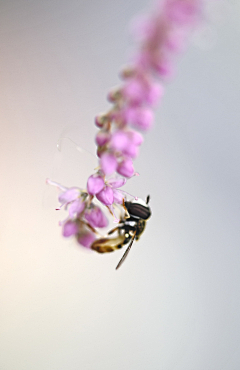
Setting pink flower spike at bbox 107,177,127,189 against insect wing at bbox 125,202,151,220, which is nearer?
pink flower spike at bbox 107,177,127,189

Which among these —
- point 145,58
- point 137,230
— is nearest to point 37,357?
point 137,230

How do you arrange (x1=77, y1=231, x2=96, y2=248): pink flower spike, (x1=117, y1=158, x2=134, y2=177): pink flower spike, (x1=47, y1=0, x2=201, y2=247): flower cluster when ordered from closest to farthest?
(x1=47, y1=0, x2=201, y2=247): flower cluster < (x1=117, y1=158, x2=134, y2=177): pink flower spike < (x1=77, y1=231, x2=96, y2=248): pink flower spike

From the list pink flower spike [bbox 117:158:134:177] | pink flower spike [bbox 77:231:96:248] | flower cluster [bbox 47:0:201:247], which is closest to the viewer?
flower cluster [bbox 47:0:201:247]

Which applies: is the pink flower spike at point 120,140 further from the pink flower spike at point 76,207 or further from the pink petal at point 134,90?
the pink flower spike at point 76,207

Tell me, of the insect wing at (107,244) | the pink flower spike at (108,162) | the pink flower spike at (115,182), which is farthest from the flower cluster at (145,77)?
the insect wing at (107,244)

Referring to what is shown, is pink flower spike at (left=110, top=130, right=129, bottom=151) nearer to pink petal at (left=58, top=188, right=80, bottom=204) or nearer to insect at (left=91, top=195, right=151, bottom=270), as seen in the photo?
pink petal at (left=58, top=188, right=80, bottom=204)

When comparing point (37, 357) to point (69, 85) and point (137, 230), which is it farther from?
point (69, 85)

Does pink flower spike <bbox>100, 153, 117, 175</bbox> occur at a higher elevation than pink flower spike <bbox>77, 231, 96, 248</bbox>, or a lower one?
higher

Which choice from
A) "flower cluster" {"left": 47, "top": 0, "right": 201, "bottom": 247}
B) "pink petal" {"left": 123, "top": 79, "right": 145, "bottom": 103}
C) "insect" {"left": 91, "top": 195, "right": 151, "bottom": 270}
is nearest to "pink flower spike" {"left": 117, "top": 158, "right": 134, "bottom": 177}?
"flower cluster" {"left": 47, "top": 0, "right": 201, "bottom": 247}
